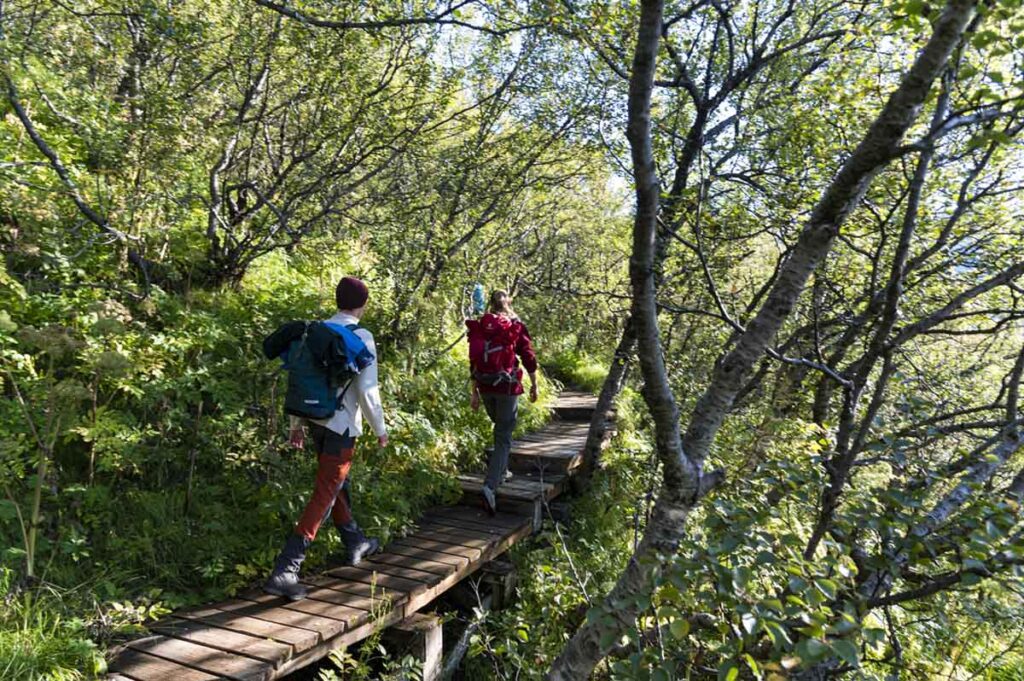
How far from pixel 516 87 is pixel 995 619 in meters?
7.44

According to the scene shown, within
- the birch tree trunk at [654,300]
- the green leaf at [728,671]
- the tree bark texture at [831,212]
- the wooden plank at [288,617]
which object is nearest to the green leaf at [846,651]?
the green leaf at [728,671]

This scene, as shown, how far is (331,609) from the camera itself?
14.2ft

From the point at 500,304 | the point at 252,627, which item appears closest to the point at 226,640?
the point at 252,627

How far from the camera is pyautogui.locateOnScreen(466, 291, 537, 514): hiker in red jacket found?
21.0ft

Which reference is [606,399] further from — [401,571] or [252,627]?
[252,627]

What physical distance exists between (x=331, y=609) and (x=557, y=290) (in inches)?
149

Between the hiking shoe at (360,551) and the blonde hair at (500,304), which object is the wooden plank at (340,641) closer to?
the hiking shoe at (360,551)

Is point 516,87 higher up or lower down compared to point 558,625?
higher up

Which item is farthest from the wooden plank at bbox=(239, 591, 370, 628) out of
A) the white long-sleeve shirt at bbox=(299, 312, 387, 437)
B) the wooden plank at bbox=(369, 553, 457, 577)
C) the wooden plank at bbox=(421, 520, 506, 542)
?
the wooden plank at bbox=(421, 520, 506, 542)

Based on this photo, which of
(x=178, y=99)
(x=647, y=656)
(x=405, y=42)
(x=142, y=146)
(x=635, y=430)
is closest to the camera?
(x=647, y=656)

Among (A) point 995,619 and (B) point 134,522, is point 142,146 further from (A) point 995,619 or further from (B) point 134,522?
(A) point 995,619

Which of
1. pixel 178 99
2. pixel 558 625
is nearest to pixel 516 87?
pixel 178 99

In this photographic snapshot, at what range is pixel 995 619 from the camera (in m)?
3.12

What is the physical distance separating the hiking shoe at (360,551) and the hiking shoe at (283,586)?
0.65 meters
